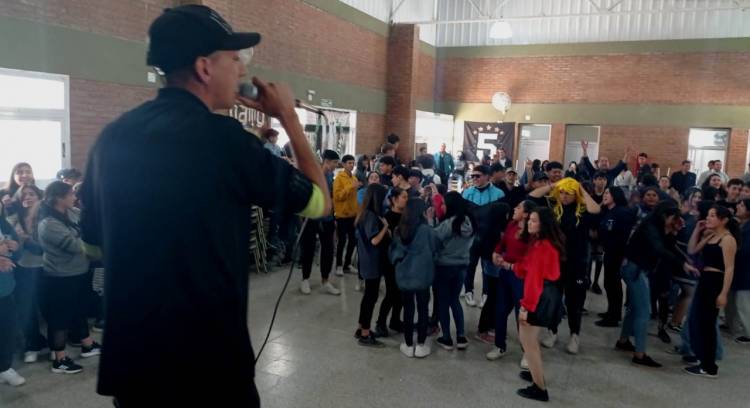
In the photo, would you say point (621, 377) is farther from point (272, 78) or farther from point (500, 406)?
point (272, 78)

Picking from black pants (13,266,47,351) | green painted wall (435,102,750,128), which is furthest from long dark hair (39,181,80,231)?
green painted wall (435,102,750,128)

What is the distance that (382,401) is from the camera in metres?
4.08

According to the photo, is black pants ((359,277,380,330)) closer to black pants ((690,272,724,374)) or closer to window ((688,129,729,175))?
black pants ((690,272,724,374))

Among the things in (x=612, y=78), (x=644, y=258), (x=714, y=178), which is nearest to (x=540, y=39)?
(x=612, y=78)

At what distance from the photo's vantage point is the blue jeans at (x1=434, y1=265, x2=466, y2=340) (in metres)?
4.93

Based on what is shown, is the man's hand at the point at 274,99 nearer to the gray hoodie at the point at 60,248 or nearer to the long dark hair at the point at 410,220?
the long dark hair at the point at 410,220

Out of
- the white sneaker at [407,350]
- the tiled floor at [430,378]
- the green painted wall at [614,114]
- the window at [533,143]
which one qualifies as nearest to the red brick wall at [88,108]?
the tiled floor at [430,378]

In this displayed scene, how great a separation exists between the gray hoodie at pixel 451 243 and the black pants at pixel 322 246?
2370 mm

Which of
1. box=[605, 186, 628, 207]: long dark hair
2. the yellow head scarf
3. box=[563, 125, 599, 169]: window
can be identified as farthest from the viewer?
box=[563, 125, 599, 169]: window

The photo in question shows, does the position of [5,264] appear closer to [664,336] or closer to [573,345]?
[573,345]

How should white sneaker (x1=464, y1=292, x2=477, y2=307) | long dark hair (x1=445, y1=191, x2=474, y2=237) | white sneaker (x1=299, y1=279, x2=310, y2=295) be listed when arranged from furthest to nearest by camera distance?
white sneaker (x1=299, y1=279, x2=310, y2=295) < white sneaker (x1=464, y1=292, x2=477, y2=307) < long dark hair (x1=445, y1=191, x2=474, y2=237)

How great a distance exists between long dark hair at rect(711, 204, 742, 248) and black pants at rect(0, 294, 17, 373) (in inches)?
228

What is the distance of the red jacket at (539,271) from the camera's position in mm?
3943

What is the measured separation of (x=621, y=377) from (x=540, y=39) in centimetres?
1307
